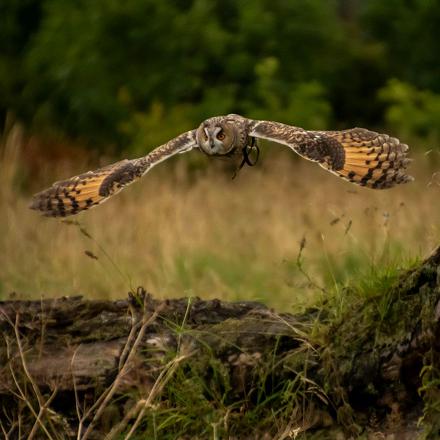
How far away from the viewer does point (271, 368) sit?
18.4ft

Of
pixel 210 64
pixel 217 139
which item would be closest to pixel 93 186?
pixel 217 139

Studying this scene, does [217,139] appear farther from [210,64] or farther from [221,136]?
[210,64]

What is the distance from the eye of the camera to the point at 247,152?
22.9ft

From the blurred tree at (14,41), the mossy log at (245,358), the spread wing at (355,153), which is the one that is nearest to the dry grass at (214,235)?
the spread wing at (355,153)

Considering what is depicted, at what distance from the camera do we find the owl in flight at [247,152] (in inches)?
246

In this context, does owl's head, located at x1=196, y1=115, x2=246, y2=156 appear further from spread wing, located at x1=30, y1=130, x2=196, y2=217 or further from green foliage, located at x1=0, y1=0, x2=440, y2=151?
green foliage, located at x1=0, y1=0, x2=440, y2=151

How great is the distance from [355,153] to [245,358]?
3.85 feet

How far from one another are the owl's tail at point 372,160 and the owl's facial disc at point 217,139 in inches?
20.5

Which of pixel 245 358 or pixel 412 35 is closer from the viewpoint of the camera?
pixel 245 358

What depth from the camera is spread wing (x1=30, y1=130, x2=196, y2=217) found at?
648 cm

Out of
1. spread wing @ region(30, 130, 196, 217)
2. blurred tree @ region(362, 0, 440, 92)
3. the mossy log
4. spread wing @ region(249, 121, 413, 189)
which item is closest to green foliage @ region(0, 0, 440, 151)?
blurred tree @ region(362, 0, 440, 92)

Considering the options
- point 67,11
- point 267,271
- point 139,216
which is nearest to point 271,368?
point 267,271

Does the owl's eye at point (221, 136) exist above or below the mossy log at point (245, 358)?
above

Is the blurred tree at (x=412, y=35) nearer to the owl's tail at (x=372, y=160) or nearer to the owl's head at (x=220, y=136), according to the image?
the owl's head at (x=220, y=136)
